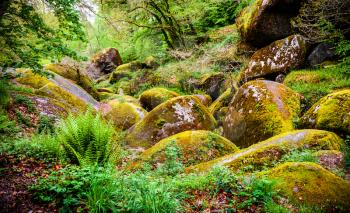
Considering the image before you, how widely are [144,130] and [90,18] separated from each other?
3857 millimetres

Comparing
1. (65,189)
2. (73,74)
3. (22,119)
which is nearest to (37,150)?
(65,189)

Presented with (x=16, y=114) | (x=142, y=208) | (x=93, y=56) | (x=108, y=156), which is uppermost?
(x=93, y=56)

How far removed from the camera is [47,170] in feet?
13.9

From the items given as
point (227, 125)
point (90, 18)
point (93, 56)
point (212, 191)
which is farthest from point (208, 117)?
point (93, 56)

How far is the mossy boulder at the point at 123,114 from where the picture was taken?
11.7 m

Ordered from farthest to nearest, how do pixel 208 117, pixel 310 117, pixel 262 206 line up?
pixel 208 117 → pixel 310 117 → pixel 262 206

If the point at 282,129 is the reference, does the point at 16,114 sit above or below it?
above

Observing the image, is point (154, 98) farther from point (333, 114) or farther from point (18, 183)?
point (18, 183)

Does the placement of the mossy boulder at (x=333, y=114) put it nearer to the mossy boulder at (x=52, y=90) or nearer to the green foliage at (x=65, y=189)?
the green foliage at (x=65, y=189)

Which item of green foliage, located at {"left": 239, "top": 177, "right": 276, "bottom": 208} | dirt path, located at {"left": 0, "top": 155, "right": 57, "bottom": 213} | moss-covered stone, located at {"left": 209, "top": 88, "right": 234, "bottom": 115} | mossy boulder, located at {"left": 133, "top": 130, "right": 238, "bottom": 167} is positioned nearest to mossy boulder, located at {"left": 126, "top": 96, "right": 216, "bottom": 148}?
mossy boulder, located at {"left": 133, "top": 130, "right": 238, "bottom": 167}

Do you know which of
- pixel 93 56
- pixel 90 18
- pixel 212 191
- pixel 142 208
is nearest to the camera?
Answer: pixel 142 208

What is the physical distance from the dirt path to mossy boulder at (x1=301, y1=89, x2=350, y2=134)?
5945 millimetres

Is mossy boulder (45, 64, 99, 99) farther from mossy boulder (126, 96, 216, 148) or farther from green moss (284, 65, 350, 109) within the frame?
green moss (284, 65, 350, 109)

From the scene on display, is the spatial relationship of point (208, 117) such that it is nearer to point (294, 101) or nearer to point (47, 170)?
point (294, 101)
